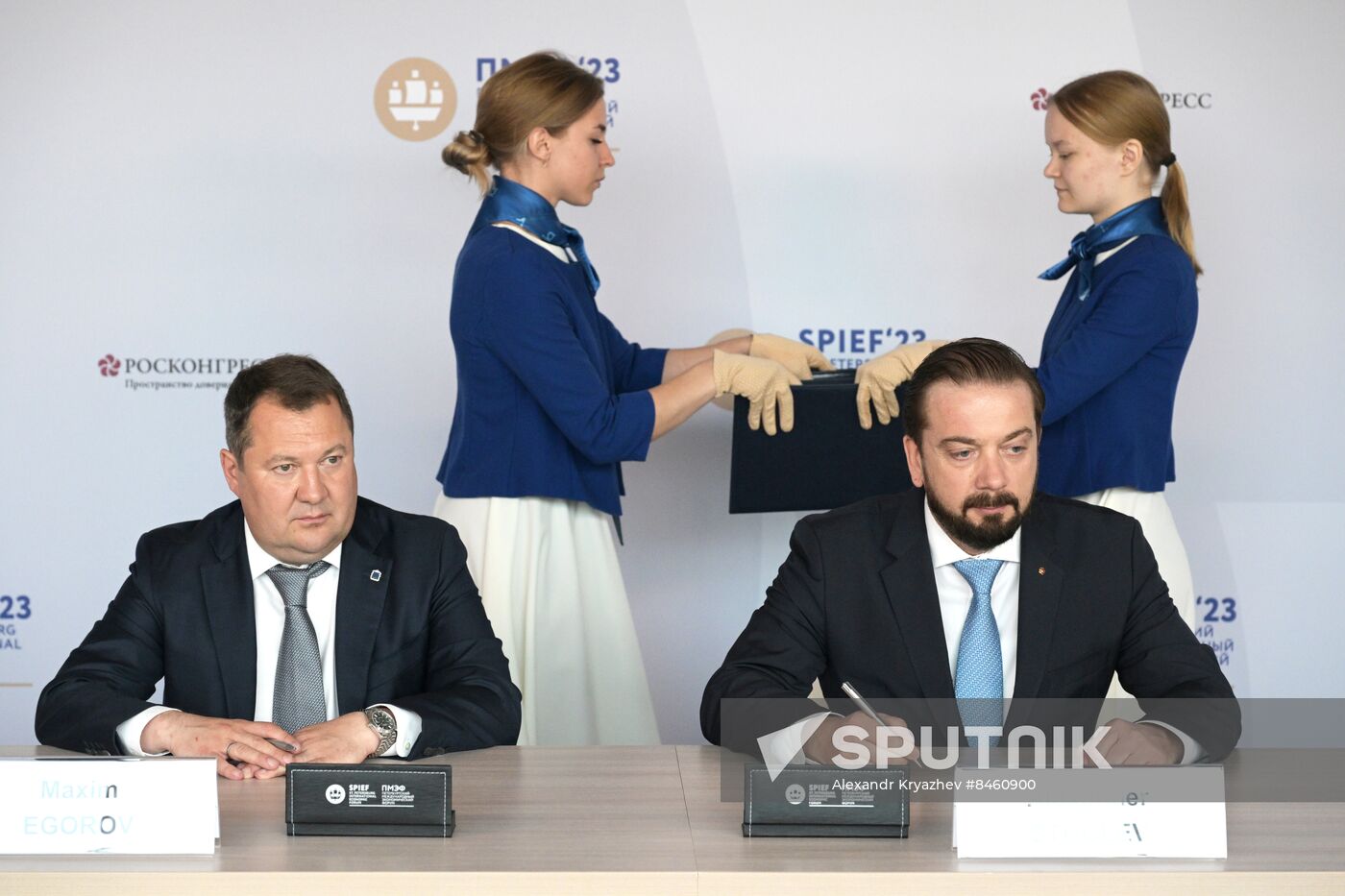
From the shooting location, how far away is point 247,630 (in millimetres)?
2600

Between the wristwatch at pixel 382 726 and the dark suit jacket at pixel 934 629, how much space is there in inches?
19.0

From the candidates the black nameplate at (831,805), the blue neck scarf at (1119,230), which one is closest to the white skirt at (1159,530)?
the blue neck scarf at (1119,230)

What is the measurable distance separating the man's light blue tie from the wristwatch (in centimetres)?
87

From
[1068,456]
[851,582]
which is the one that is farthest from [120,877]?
[1068,456]

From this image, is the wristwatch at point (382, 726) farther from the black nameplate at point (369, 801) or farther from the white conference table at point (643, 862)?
the black nameplate at point (369, 801)

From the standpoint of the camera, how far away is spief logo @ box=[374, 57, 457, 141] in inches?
189

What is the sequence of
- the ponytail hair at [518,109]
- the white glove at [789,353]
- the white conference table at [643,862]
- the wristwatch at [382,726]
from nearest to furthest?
the white conference table at [643,862]
the wristwatch at [382,726]
the ponytail hair at [518,109]
the white glove at [789,353]

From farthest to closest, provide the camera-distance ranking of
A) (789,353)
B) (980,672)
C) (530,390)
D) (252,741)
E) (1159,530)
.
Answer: (789,353) → (1159,530) → (530,390) → (980,672) → (252,741)

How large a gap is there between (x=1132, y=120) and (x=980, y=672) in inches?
60.0

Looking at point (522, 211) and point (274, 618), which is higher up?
point (522, 211)

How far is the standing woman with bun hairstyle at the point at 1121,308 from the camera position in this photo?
11.0 ft

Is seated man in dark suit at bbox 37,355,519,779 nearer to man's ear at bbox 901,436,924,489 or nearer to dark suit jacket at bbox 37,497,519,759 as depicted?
dark suit jacket at bbox 37,497,519,759

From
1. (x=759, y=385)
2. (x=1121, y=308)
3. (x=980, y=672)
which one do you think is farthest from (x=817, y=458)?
(x=980, y=672)

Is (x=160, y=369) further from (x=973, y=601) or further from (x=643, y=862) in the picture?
(x=643, y=862)
